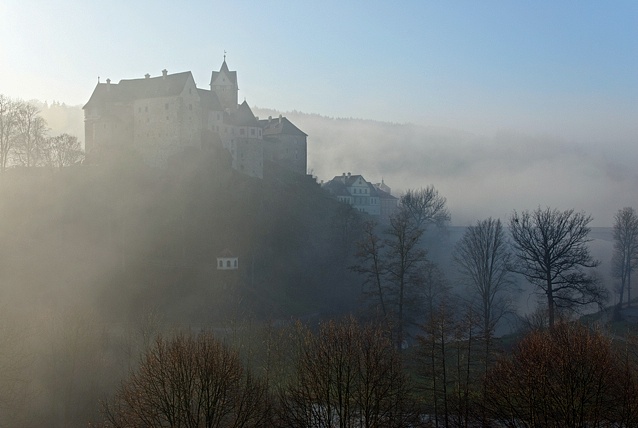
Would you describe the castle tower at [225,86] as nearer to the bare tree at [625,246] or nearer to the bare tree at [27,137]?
the bare tree at [27,137]

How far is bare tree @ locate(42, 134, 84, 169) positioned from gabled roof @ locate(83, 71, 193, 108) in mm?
5477

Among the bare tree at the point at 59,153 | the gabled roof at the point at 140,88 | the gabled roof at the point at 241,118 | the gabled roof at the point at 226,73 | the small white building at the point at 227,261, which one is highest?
the gabled roof at the point at 226,73

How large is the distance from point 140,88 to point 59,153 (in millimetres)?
12460

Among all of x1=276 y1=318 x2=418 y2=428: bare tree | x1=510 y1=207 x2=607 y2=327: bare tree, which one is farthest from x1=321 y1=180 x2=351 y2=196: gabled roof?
x1=276 y1=318 x2=418 y2=428: bare tree

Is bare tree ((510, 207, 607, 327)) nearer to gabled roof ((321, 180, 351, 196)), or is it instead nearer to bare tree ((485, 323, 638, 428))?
bare tree ((485, 323, 638, 428))

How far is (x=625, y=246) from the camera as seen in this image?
64188mm

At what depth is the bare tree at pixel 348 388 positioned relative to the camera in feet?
74.5

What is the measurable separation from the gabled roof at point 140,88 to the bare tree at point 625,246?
1905 inches

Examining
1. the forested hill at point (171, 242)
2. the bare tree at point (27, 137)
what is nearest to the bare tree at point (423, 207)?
the forested hill at point (171, 242)

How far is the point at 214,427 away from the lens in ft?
72.8

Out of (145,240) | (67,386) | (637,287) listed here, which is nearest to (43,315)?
(67,386)

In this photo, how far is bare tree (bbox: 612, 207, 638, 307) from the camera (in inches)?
2463

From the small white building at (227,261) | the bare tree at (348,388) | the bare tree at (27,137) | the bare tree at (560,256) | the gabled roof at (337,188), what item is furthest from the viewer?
the gabled roof at (337,188)

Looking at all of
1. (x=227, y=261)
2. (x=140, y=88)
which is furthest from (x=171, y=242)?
(x=140, y=88)
